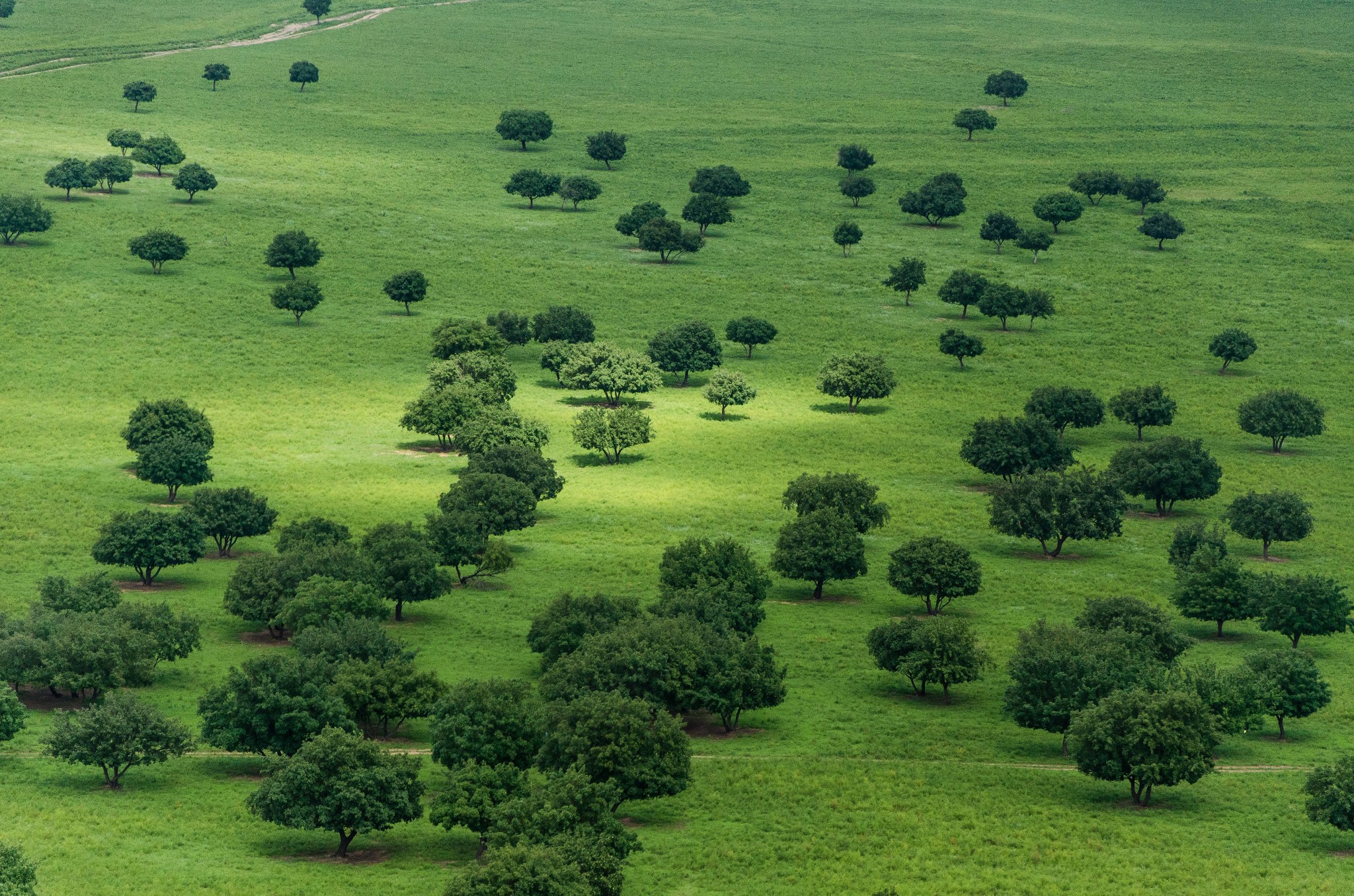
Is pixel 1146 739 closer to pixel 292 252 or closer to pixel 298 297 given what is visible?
pixel 298 297

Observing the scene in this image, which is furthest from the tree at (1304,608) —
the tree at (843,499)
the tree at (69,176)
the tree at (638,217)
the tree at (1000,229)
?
the tree at (69,176)

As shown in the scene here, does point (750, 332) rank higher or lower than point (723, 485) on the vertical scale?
higher

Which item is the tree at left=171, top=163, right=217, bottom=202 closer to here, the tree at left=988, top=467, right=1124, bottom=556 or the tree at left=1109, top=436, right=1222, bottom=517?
the tree at left=1109, top=436, right=1222, bottom=517

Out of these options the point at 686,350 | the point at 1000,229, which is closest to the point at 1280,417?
the point at 686,350

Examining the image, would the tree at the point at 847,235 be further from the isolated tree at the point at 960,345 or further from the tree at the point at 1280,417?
the tree at the point at 1280,417

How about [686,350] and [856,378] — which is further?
[686,350]

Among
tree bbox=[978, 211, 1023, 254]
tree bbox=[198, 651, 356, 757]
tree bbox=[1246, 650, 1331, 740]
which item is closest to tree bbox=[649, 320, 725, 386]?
tree bbox=[978, 211, 1023, 254]

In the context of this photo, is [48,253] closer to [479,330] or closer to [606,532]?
[479,330]

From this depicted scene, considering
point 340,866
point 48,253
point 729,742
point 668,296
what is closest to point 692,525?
point 729,742
